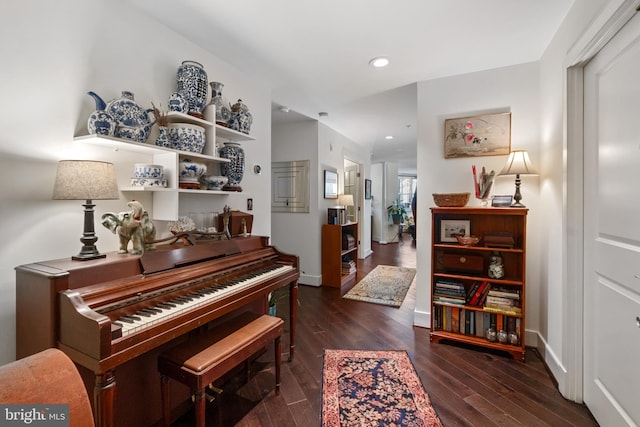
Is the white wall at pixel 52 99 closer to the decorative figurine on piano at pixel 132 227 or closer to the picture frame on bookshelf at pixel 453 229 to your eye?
the decorative figurine on piano at pixel 132 227

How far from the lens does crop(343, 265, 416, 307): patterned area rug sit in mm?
3671

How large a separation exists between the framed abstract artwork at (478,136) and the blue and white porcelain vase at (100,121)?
2634mm

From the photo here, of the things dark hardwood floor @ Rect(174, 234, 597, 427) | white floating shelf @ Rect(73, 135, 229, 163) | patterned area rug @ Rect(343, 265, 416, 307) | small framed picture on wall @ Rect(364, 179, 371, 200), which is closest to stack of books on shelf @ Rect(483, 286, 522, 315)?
dark hardwood floor @ Rect(174, 234, 597, 427)

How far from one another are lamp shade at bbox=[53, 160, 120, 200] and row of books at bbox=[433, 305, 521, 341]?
2651 mm

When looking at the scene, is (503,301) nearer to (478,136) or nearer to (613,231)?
(613,231)

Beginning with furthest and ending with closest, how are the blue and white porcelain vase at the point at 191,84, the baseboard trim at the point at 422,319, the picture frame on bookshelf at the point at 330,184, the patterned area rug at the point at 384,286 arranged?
the picture frame on bookshelf at the point at 330,184
the patterned area rug at the point at 384,286
the baseboard trim at the point at 422,319
the blue and white porcelain vase at the point at 191,84

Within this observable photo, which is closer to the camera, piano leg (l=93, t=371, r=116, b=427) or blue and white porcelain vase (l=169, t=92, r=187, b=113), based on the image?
piano leg (l=93, t=371, r=116, b=427)

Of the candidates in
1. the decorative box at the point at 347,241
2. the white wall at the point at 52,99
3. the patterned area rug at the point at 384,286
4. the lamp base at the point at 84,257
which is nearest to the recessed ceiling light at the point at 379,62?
the white wall at the point at 52,99

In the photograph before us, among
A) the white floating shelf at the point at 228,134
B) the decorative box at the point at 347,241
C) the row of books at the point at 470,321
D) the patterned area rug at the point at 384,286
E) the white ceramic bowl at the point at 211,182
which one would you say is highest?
the white floating shelf at the point at 228,134

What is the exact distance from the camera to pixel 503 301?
2391mm

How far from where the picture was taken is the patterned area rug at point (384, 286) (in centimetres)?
367

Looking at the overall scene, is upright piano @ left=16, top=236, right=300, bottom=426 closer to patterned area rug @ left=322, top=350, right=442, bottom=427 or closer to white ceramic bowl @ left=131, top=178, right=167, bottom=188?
white ceramic bowl @ left=131, top=178, right=167, bottom=188

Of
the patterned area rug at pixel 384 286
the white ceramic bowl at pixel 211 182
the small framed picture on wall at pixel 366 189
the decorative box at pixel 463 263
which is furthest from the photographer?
the small framed picture on wall at pixel 366 189

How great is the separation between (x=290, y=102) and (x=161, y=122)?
1922 millimetres
